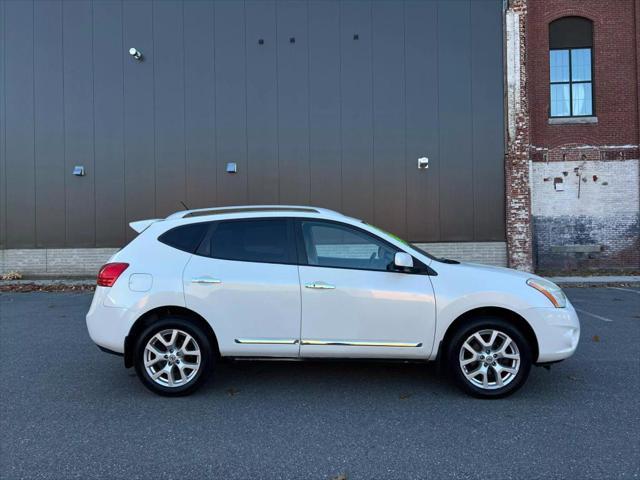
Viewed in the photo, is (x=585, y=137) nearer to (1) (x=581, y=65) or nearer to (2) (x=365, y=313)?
(1) (x=581, y=65)

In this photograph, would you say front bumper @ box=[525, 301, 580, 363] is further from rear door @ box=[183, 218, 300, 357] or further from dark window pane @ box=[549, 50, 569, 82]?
dark window pane @ box=[549, 50, 569, 82]

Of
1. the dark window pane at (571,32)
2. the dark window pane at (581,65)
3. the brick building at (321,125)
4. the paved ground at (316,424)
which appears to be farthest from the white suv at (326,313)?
the dark window pane at (571,32)

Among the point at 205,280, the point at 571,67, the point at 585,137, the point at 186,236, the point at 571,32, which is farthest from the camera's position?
the point at 571,67

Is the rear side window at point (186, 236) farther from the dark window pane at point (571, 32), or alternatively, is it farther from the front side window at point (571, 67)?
the dark window pane at point (571, 32)

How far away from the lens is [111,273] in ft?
13.4

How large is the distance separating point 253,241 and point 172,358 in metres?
1.30

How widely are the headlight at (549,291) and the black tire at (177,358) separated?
9.98 ft

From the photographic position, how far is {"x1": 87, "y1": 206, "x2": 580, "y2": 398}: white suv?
3.89 m

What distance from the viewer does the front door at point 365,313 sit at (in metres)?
3.90

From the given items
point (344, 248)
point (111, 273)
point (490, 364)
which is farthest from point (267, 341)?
point (490, 364)

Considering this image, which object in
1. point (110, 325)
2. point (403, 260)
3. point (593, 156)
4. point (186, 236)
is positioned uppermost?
point (593, 156)

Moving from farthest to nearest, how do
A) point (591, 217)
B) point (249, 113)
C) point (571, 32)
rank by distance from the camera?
1. point (571, 32)
2. point (591, 217)
3. point (249, 113)

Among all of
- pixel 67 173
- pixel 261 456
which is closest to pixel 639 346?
pixel 261 456

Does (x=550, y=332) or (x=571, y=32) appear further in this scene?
(x=571, y=32)
